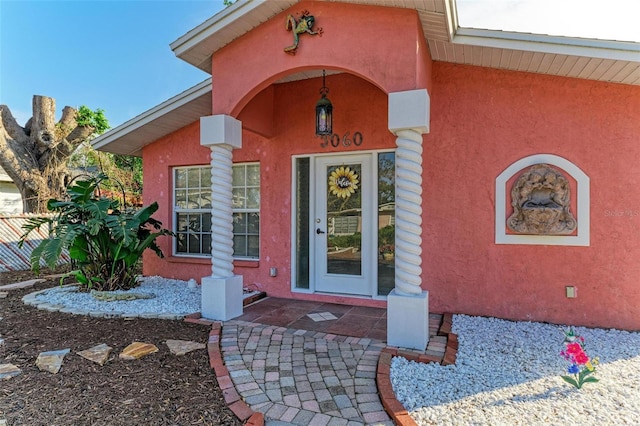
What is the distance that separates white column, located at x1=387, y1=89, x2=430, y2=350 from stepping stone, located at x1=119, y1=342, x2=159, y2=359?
2.56 meters

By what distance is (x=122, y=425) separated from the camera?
253 cm

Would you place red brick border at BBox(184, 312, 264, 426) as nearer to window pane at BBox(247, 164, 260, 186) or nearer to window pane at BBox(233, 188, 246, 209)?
window pane at BBox(233, 188, 246, 209)

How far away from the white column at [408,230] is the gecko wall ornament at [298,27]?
134cm

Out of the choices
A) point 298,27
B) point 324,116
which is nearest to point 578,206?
point 324,116

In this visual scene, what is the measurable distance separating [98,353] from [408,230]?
349cm

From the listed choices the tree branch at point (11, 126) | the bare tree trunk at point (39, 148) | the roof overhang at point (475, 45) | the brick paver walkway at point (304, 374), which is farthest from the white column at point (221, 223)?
the tree branch at point (11, 126)

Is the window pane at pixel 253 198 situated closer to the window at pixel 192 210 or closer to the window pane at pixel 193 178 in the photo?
the window at pixel 192 210

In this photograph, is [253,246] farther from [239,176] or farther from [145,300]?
[145,300]

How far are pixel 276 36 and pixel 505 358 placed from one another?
446cm

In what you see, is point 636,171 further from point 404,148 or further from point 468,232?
point 404,148

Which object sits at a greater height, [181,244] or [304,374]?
[181,244]

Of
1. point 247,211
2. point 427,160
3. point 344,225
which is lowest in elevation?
point 344,225

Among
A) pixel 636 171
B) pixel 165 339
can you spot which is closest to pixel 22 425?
pixel 165 339

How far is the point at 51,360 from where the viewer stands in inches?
138
